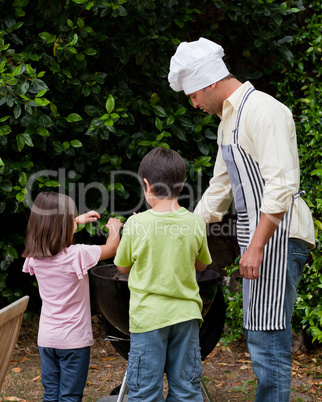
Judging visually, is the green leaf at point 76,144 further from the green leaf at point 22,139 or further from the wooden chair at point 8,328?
the wooden chair at point 8,328

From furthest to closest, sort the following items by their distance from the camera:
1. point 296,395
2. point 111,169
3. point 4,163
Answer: point 111,169 < point 4,163 < point 296,395

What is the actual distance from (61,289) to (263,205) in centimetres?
112

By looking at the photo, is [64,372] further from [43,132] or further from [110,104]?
[110,104]

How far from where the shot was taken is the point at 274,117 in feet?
7.63

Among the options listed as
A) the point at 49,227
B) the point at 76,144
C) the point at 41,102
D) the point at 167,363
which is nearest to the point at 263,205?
the point at 167,363

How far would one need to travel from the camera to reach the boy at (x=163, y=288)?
238cm

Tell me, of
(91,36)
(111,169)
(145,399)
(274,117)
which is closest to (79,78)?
(91,36)

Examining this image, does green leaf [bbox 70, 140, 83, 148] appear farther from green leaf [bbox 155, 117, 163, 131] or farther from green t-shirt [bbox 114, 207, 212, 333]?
green t-shirt [bbox 114, 207, 212, 333]

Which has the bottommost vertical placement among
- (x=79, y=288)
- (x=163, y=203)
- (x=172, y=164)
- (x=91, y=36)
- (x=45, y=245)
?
(x=79, y=288)

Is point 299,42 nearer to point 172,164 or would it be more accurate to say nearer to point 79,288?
point 172,164

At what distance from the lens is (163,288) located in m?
2.37

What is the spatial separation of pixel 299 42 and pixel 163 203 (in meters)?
2.57

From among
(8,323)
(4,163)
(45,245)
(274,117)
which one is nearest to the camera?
(8,323)

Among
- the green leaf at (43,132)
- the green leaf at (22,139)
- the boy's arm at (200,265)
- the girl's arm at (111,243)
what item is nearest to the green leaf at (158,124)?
the green leaf at (43,132)
